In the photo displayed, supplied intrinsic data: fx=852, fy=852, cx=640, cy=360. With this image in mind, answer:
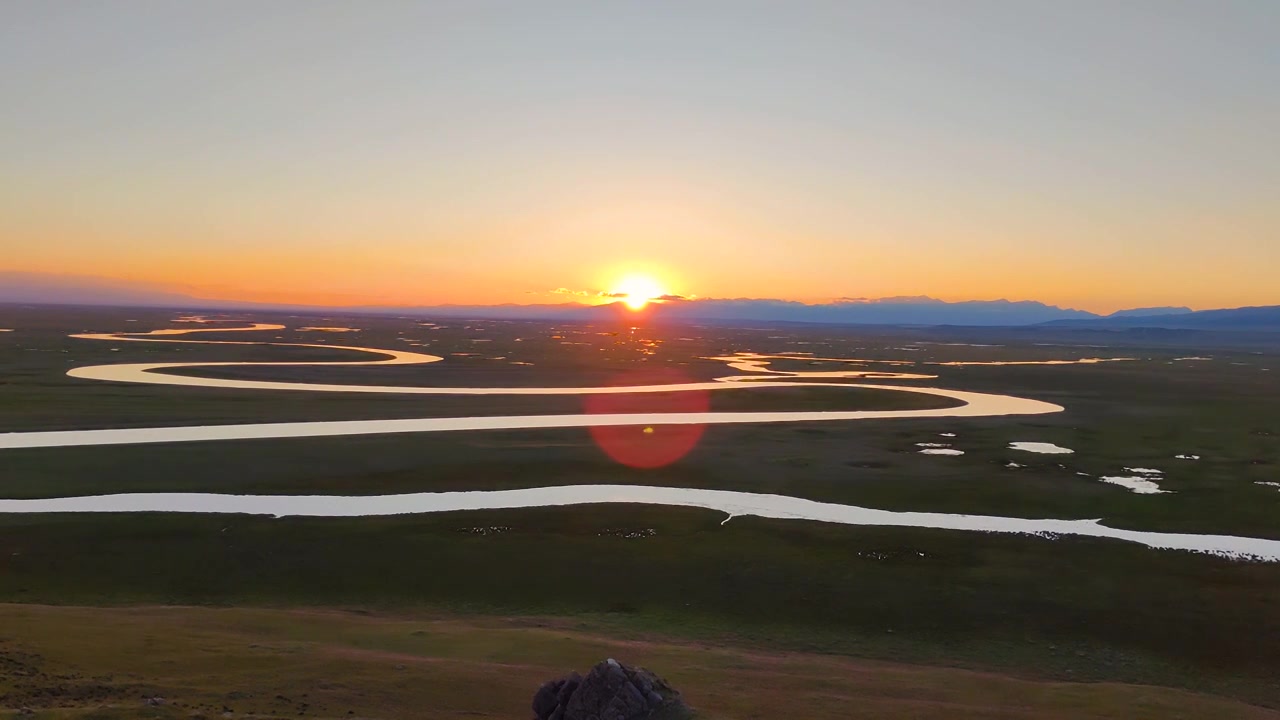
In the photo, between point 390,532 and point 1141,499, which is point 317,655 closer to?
point 390,532

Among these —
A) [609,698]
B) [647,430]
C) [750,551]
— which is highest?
[609,698]

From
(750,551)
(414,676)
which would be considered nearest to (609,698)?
(414,676)

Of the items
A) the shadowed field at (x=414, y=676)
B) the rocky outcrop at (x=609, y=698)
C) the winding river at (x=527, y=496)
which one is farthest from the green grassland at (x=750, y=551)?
the rocky outcrop at (x=609, y=698)

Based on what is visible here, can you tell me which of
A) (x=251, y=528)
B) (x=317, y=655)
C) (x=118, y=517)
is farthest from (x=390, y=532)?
(x=317, y=655)

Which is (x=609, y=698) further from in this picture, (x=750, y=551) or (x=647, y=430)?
(x=647, y=430)

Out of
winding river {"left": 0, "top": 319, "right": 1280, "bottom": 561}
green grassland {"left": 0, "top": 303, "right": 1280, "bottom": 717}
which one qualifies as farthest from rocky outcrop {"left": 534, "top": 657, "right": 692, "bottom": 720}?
winding river {"left": 0, "top": 319, "right": 1280, "bottom": 561}

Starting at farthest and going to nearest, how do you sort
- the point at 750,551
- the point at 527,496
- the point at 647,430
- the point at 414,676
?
the point at 647,430, the point at 527,496, the point at 750,551, the point at 414,676

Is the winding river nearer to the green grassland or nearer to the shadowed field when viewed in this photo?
the green grassland
